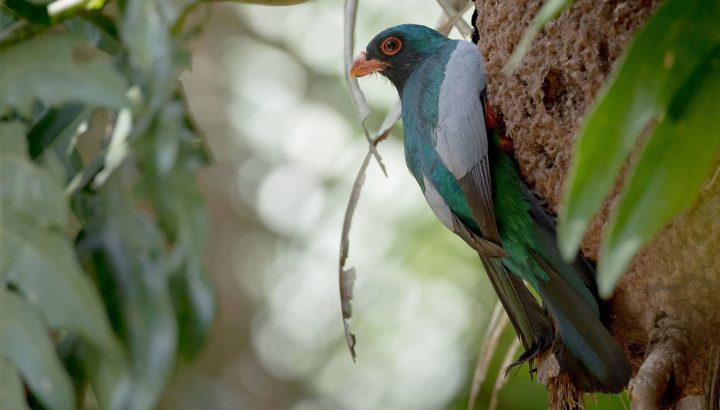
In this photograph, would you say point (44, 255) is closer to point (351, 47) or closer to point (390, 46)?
point (351, 47)

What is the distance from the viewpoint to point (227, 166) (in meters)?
7.02

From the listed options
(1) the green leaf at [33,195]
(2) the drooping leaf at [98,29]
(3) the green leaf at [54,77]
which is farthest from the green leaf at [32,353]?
(2) the drooping leaf at [98,29]

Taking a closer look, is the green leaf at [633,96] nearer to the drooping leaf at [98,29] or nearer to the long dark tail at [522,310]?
the drooping leaf at [98,29]

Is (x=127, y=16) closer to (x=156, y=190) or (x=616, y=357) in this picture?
(x=156, y=190)

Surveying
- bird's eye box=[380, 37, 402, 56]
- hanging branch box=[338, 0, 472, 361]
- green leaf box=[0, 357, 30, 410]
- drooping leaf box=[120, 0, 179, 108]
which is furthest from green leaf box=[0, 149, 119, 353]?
bird's eye box=[380, 37, 402, 56]

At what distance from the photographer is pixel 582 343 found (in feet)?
9.88

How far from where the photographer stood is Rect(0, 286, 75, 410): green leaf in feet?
5.79

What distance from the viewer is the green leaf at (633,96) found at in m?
1.56

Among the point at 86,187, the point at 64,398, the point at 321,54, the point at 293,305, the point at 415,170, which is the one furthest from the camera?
the point at 321,54

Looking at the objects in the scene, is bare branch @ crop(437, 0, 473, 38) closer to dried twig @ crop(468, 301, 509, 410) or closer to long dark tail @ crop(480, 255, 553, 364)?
long dark tail @ crop(480, 255, 553, 364)

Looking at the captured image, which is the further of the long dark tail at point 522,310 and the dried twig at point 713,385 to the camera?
the long dark tail at point 522,310

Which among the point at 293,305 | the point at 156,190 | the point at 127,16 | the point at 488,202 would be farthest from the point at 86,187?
the point at 293,305

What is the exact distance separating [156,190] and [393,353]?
4.30 metres

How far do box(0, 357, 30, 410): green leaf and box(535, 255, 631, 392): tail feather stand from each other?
5.64ft
